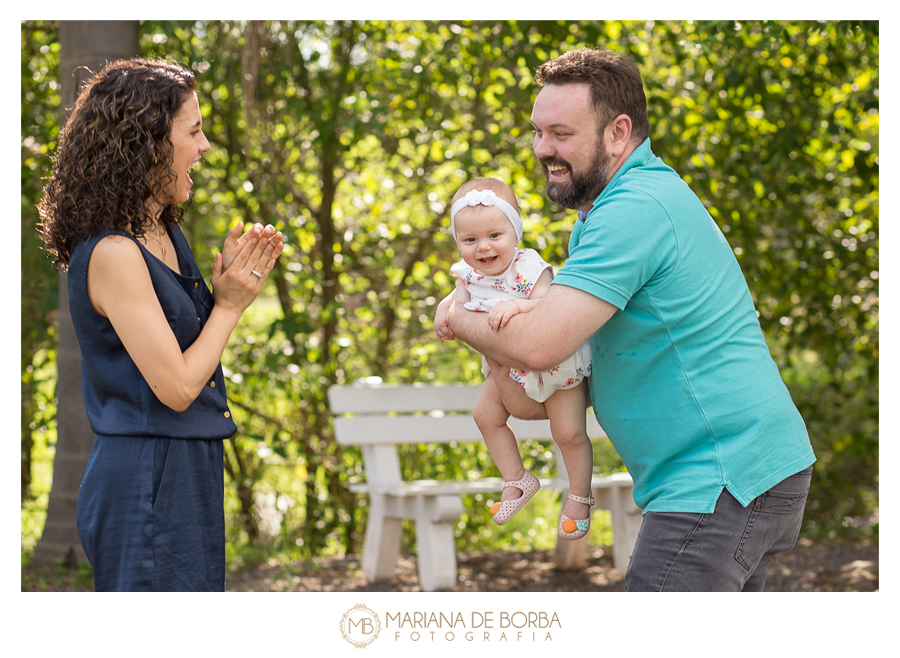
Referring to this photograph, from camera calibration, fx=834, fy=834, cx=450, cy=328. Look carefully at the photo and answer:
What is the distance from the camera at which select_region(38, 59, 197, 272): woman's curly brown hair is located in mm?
1928

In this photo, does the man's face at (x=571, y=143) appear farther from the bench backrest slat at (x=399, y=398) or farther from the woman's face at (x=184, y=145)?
the bench backrest slat at (x=399, y=398)

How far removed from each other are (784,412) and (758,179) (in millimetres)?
2881

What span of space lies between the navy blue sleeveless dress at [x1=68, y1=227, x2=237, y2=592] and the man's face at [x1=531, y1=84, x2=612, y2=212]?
95 cm

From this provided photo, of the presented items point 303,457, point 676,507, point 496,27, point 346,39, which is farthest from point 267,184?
point 676,507

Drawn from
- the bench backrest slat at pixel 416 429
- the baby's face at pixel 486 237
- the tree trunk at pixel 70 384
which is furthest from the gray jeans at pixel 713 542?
the tree trunk at pixel 70 384

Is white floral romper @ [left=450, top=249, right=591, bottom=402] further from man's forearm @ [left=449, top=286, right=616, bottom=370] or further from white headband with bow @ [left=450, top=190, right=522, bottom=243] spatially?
man's forearm @ [left=449, top=286, right=616, bottom=370]

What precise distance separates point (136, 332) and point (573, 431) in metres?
1.11

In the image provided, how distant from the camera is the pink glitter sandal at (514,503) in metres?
2.22

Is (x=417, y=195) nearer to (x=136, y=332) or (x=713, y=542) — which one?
(x=136, y=332)
